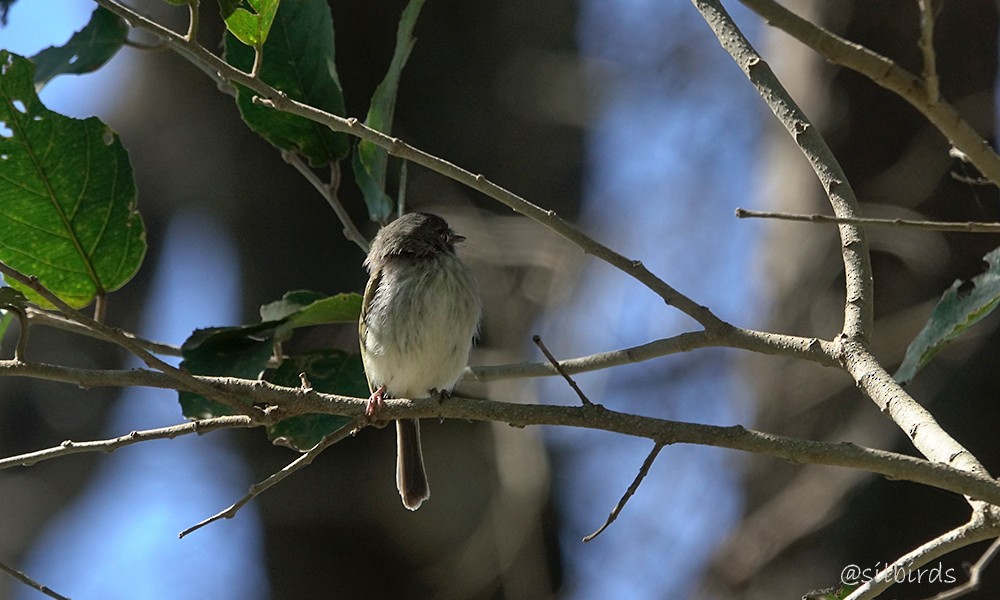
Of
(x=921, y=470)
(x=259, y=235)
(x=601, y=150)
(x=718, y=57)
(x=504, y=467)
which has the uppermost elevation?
(x=718, y=57)

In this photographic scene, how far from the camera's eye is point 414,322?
3619 mm

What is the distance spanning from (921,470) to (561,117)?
199 inches

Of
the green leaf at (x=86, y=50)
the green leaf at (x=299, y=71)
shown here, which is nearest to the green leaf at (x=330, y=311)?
the green leaf at (x=299, y=71)

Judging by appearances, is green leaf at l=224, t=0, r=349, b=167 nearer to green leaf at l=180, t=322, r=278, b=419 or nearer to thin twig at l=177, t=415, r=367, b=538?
green leaf at l=180, t=322, r=278, b=419

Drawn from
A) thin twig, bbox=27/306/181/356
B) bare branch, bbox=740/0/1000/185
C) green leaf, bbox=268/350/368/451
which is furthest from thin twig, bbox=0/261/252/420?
bare branch, bbox=740/0/1000/185

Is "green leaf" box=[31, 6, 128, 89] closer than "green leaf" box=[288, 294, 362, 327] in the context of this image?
No

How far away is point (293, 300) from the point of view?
2.96 metres

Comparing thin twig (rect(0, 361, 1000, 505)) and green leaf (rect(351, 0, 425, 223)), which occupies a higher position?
green leaf (rect(351, 0, 425, 223))

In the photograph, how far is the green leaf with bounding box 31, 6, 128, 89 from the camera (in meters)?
2.97

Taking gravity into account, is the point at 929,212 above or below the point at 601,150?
below

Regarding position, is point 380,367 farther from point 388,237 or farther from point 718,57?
point 718,57

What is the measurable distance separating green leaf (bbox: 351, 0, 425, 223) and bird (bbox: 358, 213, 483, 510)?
1.55 feet

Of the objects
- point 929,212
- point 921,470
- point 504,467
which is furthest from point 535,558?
point 921,470

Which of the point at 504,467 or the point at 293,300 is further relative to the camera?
the point at 504,467
